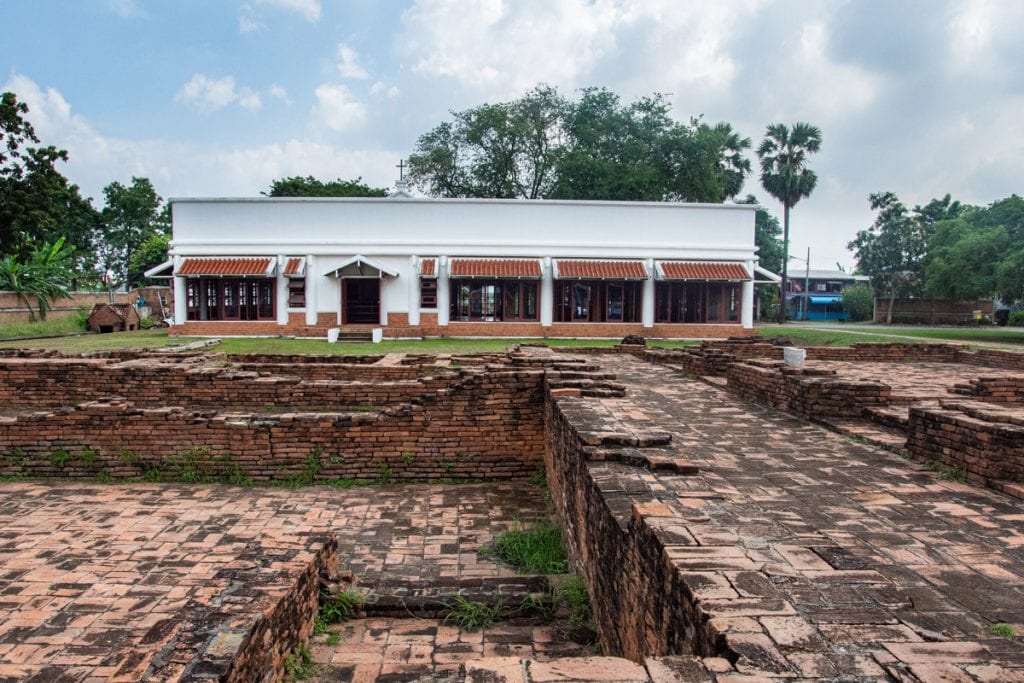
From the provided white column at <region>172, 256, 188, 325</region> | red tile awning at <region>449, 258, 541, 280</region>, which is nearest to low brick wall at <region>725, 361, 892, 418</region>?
red tile awning at <region>449, 258, 541, 280</region>

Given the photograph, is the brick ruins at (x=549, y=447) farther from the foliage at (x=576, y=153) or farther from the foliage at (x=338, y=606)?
the foliage at (x=576, y=153)

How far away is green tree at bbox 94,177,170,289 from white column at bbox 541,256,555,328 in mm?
29338

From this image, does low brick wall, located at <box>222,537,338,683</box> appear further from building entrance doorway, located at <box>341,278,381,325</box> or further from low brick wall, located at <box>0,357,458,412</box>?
building entrance doorway, located at <box>341,278,381,325</box>

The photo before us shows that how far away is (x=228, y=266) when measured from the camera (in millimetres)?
23391

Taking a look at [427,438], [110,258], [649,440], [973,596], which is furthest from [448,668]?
[110,258]

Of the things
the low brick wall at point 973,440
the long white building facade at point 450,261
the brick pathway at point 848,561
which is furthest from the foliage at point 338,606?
the long white building facade at point 450,261

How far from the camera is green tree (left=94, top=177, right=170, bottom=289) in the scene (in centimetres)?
4128

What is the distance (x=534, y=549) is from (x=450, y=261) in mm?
19257

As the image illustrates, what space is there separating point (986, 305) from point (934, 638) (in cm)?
4278

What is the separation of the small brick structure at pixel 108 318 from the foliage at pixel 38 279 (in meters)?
2.54

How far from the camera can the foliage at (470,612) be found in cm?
412

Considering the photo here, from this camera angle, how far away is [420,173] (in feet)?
117

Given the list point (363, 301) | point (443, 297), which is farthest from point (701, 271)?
point (363, 301)

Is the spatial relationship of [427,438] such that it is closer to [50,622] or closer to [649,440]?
[649,440]
